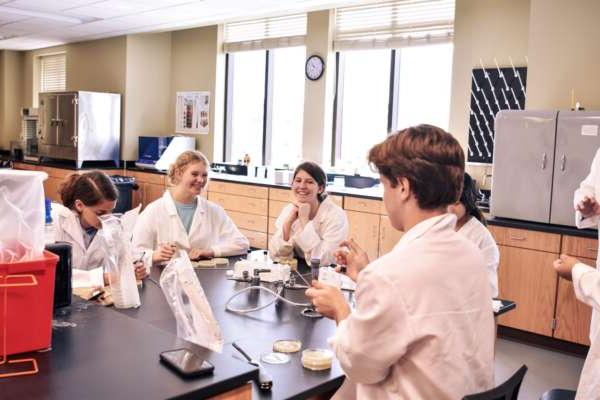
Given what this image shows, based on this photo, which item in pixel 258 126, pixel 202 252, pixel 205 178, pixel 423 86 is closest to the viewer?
pixel 202 252

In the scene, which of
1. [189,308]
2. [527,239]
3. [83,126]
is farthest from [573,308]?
[83,126]

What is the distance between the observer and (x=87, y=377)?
46.8 inches

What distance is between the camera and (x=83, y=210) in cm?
269

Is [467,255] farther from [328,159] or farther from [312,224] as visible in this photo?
[328,159]

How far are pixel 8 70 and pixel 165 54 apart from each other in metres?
3.67

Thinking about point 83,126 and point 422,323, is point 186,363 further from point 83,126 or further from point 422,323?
point 83,126

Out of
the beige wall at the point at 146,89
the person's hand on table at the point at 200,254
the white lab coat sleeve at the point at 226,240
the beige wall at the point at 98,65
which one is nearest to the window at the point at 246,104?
the beige wall at the point at 146,89

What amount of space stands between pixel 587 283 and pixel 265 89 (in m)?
5.40

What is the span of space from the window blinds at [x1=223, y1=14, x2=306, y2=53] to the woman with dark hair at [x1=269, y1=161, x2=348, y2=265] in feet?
10.5

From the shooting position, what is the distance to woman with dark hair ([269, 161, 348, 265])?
10.8 ft

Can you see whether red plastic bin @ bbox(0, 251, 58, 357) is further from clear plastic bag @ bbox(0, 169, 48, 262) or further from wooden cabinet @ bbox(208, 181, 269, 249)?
wooden cabinet @ bbox(208, 181, 269, 249)

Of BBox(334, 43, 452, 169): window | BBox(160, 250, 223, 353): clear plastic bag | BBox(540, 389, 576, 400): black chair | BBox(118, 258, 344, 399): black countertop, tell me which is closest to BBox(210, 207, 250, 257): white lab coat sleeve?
BBox(118, 258, 344, 399): black countertop

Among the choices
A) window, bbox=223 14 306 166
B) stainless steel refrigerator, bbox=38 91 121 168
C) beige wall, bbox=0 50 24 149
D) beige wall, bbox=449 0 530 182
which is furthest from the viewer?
beige wall, bbox=0 50 24 149

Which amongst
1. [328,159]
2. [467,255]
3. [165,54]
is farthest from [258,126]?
[467,255]
